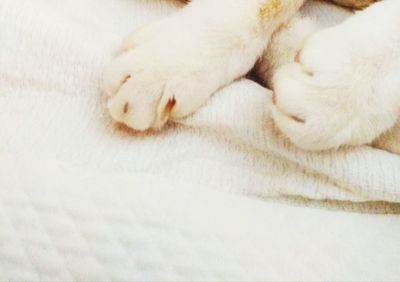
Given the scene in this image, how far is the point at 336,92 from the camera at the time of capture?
0.56 meters

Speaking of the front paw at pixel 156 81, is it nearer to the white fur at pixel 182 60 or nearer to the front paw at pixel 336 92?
the white fur at pixel 182 60

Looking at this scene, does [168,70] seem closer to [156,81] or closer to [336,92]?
[156,81]

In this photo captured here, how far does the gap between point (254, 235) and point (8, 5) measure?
1.42ft

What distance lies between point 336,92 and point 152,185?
24 cm

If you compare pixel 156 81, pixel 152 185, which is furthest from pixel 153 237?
pixel 156 81

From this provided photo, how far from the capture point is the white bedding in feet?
1.74

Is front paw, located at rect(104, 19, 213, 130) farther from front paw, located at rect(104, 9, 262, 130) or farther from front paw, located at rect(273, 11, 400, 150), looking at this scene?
front paw, located at rect(273, 11, 400, 150)

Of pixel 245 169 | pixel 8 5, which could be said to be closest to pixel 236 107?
pixel 245 169

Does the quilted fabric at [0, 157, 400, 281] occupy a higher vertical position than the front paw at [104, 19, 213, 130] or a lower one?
lower

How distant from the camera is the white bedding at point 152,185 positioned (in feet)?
1.74

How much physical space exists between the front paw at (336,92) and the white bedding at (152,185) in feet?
0.16

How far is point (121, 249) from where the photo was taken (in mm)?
527

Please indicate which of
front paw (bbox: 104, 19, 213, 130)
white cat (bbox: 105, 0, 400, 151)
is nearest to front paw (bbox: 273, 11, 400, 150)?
white cat (bbox: 105, 0, 400, 151)

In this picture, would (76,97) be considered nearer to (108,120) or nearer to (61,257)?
(108,120)
